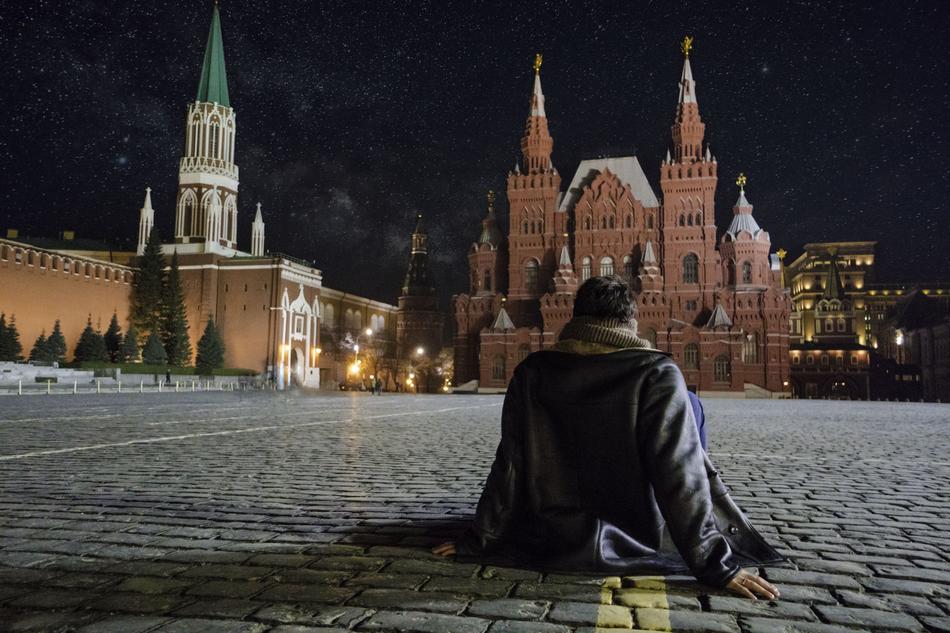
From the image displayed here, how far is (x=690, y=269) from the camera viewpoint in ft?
180

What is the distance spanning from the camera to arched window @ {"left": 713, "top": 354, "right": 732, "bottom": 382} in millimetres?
51500

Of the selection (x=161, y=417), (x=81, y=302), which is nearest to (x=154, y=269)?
(x=81, y=302)

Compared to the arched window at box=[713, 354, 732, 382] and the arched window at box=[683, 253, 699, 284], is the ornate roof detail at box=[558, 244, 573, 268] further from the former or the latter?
the arched window at box=[713, 354, 732, 382]

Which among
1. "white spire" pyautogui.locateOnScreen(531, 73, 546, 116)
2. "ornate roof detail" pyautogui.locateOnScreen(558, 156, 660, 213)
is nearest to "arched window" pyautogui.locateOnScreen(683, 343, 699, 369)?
"ornate roof detail" pyautogui.locateOnScreen(558, 156, 660, 213)

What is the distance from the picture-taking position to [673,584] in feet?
10.8

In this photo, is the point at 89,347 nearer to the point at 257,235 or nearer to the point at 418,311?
the point at 257,235

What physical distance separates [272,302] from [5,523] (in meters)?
53.7

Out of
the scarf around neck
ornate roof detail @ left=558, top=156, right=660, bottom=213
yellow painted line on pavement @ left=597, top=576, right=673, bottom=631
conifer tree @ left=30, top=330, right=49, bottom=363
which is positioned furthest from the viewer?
ornate roof detail @ left=558, top=156, right=660, bottom=213

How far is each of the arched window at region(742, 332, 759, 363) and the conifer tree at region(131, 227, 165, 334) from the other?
147ft

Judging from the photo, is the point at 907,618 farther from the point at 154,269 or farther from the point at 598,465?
the point at 154,269

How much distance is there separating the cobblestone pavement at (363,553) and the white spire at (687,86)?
2118 inches

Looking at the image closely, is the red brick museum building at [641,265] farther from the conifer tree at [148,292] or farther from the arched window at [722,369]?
the conifer tree at [148,292]

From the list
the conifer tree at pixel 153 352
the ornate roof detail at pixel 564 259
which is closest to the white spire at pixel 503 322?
the ornate roof detail at pixel 564 259

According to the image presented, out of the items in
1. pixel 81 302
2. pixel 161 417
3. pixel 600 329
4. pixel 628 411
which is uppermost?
pixel 81 302
